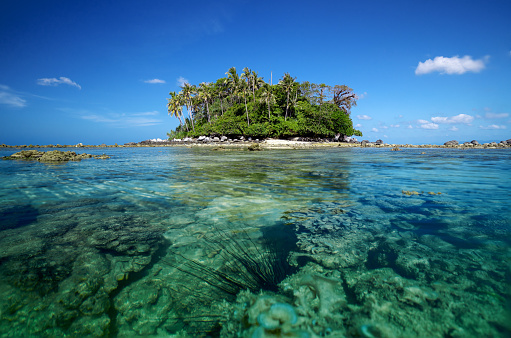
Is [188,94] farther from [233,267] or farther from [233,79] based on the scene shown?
[233,267]

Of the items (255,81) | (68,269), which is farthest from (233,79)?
(68,269)

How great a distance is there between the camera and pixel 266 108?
55219 mm

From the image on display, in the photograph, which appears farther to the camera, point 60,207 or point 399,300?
point 60,207

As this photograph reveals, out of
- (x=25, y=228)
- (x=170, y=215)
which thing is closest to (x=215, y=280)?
(x=170, y=215)

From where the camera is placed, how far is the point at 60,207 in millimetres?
4461

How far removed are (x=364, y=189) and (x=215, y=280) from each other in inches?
198

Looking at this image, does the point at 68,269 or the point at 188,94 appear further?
the point at 188,94

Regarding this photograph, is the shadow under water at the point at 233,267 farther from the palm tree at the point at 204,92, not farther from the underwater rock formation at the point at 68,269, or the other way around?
the palm tree at the point at 204,92

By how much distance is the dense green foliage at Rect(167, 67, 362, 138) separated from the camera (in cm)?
5091

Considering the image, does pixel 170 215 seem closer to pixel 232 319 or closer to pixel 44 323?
pixel 44 323

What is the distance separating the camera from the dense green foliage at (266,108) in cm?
5091

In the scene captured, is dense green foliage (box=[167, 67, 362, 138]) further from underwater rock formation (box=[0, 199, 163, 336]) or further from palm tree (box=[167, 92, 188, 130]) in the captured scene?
underwater rock formation (box=[0, 199, 163, 336])

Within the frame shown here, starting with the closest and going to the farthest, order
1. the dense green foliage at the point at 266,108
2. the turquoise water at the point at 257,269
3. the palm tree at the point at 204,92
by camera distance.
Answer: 1. the turquoise water at the point at 257,269
2. the dense green foliage at the point at 266,108
3. the palm tree at the point at 204,92

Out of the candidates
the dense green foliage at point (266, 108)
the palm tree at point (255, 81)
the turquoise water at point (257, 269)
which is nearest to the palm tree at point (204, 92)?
the dense green foliage at point (266, 108)
